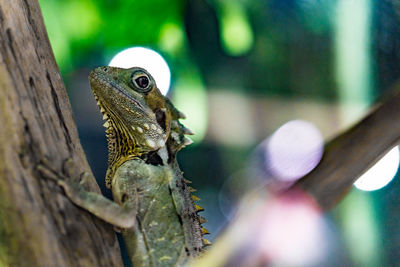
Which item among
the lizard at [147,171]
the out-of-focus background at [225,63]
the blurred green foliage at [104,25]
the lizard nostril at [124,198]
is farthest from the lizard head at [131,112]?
the blurred green foliage at [104,25]

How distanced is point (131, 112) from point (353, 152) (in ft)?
3.55

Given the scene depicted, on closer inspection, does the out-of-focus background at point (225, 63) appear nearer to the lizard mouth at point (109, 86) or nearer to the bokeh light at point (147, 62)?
the bokeh light at point (147, 62)

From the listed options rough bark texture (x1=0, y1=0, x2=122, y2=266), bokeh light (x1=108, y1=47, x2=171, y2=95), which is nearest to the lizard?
rough bark texture (x1=0, y1=0, x2=122, y2=266)

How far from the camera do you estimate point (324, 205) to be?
0.84 meters

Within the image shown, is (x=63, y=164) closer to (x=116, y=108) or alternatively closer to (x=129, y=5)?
(x=116, y=108)

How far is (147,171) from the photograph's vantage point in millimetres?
1702

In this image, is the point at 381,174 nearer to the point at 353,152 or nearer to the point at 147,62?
the point at 353,152

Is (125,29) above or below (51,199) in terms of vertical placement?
above

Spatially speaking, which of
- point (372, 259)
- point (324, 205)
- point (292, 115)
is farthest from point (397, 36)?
point (324, 205)

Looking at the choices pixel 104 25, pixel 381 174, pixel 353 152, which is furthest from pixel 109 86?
pixel 104 25

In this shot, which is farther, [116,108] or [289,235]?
[116,108]

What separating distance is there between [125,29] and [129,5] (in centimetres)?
22

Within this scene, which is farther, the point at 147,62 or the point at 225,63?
the point at 225,63

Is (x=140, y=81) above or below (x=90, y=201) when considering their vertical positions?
above
